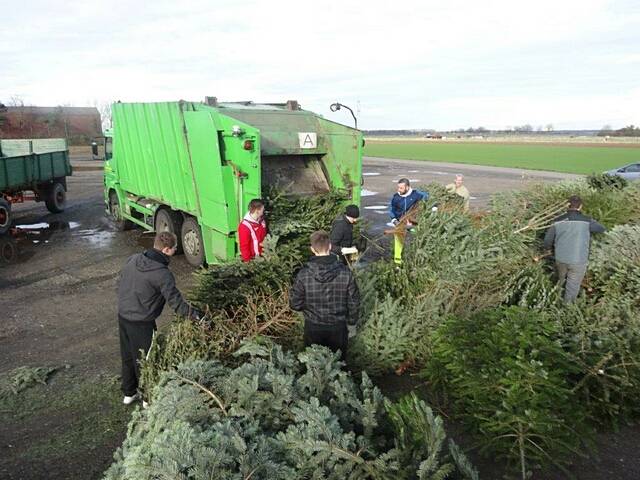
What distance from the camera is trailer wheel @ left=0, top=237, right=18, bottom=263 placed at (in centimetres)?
869

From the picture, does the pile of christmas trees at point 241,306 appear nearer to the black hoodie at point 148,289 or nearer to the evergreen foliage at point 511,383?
the black hoodie at point 148,289

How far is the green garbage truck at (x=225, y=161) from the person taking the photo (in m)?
6.21

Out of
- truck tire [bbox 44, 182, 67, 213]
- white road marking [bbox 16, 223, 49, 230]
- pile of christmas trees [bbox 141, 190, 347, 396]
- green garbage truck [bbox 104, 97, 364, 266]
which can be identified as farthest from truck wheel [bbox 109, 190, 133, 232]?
pile of christmas trees [bbox 141, 190, 347, 396]

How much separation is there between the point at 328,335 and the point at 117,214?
8.83m

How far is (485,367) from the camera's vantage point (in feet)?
11.5

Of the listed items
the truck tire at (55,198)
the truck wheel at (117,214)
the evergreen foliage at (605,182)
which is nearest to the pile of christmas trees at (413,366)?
the evergreen foliage at (605,182)

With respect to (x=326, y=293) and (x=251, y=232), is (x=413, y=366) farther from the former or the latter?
(x=251, y=232)

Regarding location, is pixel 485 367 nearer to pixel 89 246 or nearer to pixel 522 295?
pixel 522 295

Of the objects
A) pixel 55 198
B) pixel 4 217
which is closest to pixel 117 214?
pixel 4 217

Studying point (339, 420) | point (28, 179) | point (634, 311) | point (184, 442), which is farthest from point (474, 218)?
point (28, 179)

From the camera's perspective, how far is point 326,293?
370 centimetres

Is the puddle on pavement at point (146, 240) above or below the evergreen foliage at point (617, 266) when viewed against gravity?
below

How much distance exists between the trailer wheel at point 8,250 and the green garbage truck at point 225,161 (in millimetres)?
2658

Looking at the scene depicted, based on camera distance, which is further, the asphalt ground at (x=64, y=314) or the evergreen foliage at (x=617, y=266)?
the evergreen foliage at (x=617, y=266)
